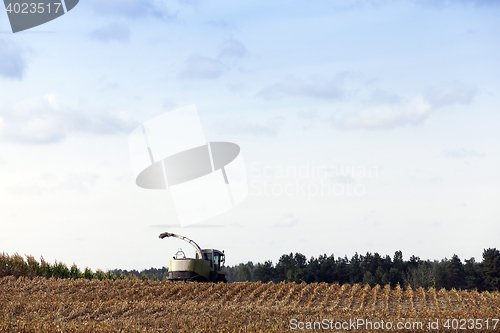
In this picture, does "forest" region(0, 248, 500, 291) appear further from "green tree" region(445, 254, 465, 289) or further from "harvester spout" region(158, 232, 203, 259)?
"harvester spout" region(158, 232, 203, 259)

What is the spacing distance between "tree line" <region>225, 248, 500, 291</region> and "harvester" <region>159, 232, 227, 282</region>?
4883cm

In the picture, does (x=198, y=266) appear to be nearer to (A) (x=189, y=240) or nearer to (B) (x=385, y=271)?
(A) (x=189, y=240)

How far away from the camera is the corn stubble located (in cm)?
1399

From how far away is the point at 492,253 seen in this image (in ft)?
243

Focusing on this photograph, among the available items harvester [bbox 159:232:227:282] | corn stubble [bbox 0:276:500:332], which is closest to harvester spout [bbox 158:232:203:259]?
harvester [bbox 159:232:227:282]

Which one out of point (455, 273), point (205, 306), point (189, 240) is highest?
point (189, 240)

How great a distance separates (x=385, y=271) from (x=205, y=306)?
75343 mm

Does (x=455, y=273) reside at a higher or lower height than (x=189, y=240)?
lower

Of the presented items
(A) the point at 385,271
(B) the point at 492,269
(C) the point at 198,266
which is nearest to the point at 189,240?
(C) the point at 198,266

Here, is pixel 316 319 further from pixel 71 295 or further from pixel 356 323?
pixel 71 295

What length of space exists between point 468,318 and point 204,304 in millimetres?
9926

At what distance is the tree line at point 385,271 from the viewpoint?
76.2 meters

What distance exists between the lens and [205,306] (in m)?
18.3

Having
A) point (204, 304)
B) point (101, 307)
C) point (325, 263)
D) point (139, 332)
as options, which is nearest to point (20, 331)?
point (139, 332)
